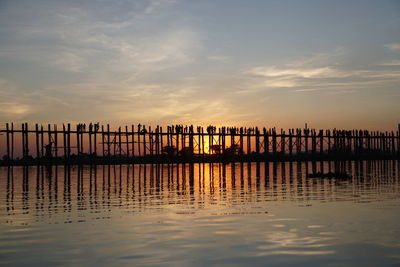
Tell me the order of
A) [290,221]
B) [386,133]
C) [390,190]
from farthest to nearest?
[386,133]
[390,190]
[290,221]

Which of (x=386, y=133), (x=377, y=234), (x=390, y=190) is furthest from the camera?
(x=386, y=133)

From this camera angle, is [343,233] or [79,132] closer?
[343,233]

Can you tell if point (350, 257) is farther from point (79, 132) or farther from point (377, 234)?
point (79, 132)

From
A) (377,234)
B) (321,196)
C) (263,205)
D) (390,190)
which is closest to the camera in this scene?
(377,234)

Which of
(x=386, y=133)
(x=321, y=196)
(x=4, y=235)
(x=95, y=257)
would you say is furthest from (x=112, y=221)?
(x=386, y=133)

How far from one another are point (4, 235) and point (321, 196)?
12061mm

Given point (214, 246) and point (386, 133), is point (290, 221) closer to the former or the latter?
point (214, 246)

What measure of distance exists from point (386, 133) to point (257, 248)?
74.0m

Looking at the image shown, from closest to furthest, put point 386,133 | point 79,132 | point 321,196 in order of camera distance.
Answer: point 321,196, point 79,132, point 386,133

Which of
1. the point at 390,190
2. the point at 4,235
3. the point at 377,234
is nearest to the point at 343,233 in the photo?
the point at 377,234

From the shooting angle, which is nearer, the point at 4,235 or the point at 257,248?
the point at 257,248

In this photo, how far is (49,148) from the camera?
5219 centimetres

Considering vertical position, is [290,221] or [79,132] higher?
[79,132]

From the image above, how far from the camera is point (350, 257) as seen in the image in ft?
28.9
